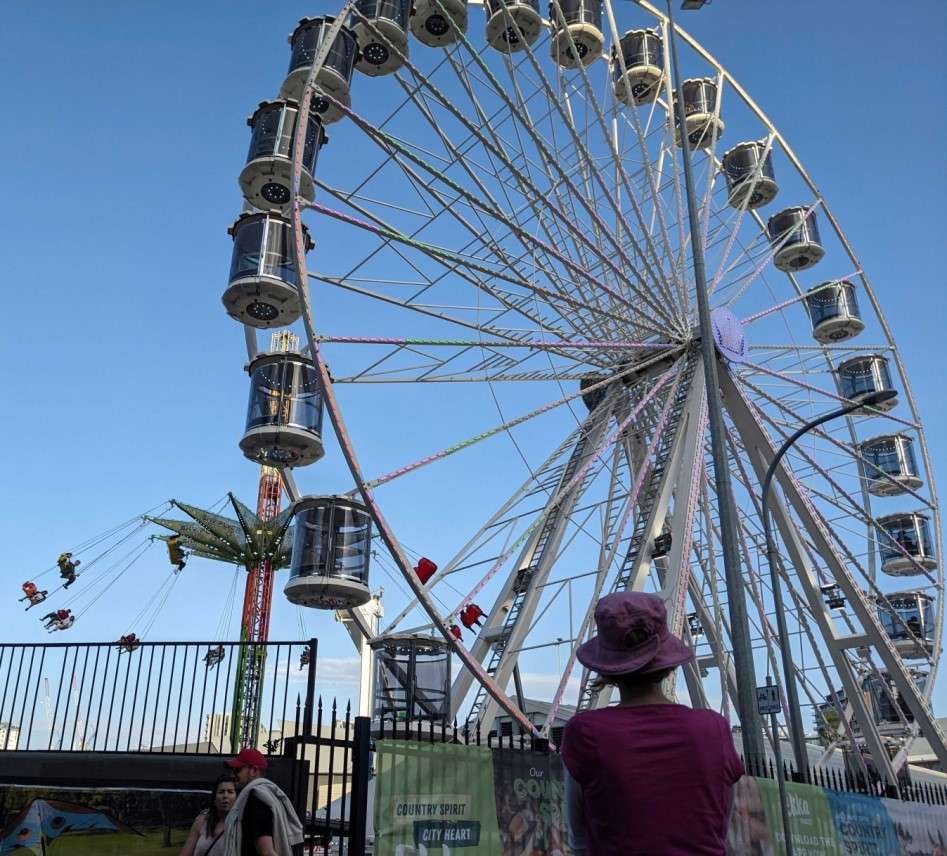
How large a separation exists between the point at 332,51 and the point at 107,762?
1109 cm

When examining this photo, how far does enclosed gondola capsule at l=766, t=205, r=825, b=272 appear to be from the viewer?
23109 millimetres

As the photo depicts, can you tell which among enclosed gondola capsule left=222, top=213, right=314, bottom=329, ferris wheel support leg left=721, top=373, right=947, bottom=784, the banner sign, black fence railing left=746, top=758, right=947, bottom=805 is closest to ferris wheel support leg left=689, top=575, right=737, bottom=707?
ferris wheel support leg left=721, top=373, right=947, bottom=784

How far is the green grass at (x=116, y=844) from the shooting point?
292 inches

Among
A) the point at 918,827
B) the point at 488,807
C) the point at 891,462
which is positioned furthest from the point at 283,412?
the point at 891,462

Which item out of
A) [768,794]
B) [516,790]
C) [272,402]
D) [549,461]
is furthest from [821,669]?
[516,790]

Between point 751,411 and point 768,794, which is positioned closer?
point 768,794

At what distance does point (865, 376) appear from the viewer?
917 inches

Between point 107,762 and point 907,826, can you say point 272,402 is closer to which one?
point 107,762

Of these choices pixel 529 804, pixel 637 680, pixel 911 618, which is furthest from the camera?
pixel 911 618

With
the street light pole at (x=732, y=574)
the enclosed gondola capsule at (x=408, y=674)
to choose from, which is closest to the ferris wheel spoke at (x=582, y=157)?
the street light pole at (x=732, y=574)

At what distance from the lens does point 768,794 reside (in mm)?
9602

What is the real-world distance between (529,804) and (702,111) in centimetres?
1787

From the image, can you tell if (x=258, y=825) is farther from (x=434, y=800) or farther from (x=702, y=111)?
(x=702, y=111)

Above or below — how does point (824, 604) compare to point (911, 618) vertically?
below
